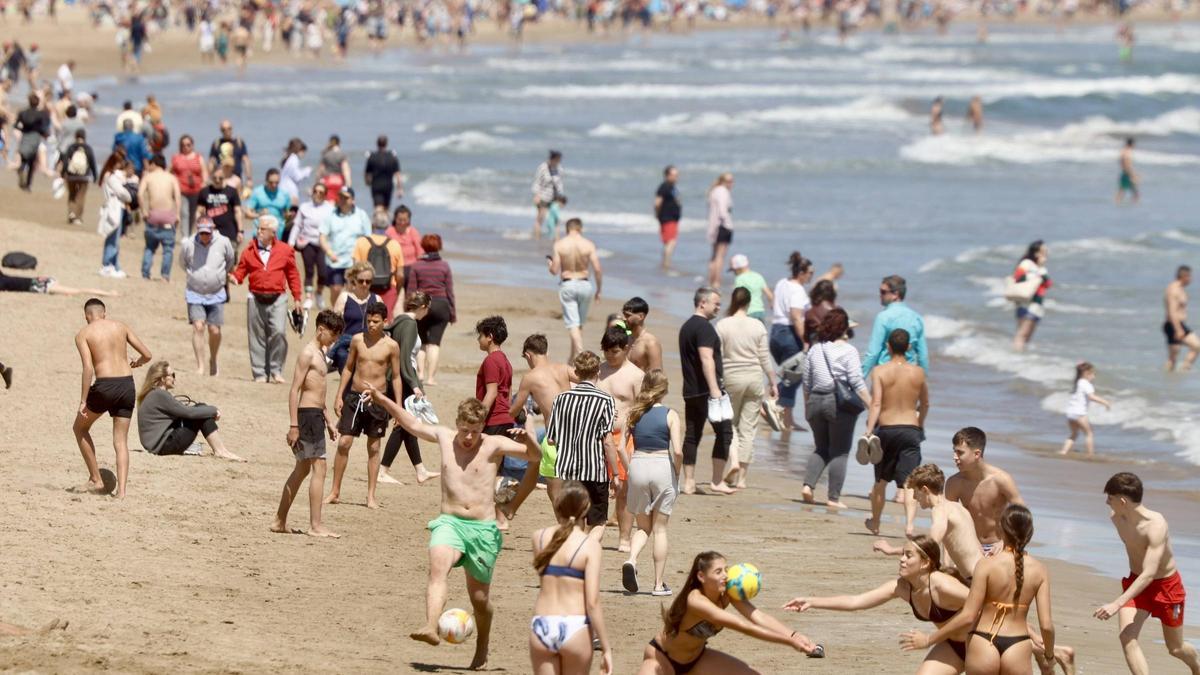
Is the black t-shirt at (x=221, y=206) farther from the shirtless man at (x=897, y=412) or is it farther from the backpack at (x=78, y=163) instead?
the shirtless man at (x=897, y=412)

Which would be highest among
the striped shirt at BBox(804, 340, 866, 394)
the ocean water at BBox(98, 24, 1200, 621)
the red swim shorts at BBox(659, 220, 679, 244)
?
the striped shirt at BBox(804, 340, 866, 394)

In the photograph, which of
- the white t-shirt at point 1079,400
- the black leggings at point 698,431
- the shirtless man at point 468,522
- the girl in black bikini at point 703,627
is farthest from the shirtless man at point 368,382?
the white t-shirt at point 1079,400

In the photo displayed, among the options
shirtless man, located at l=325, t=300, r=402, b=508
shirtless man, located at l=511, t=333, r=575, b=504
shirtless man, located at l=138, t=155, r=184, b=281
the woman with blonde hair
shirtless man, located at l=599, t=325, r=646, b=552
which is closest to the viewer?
the woman with blonde hair

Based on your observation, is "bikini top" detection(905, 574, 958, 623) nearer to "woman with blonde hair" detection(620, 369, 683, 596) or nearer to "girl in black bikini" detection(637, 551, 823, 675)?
"girl in black bikini" detection(637, 551, 823, 675)

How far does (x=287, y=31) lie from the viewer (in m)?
62.0

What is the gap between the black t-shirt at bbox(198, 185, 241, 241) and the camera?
18312 mm

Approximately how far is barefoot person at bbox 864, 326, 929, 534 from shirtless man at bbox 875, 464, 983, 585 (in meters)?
2.84

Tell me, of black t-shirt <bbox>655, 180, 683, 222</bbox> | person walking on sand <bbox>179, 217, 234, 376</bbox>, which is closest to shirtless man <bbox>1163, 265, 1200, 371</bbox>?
black t-shirt <bbox>655, 180, 683, 222</bbox>

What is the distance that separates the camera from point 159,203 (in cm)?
1933

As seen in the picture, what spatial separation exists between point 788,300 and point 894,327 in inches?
107

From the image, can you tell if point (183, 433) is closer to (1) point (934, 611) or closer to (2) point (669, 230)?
(1) point (934, 611)

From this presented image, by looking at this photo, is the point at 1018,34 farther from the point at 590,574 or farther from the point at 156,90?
the point at 590,574

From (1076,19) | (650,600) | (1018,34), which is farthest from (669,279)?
(1076,19)

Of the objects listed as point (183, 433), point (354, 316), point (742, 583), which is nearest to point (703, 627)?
point (742, 583)
